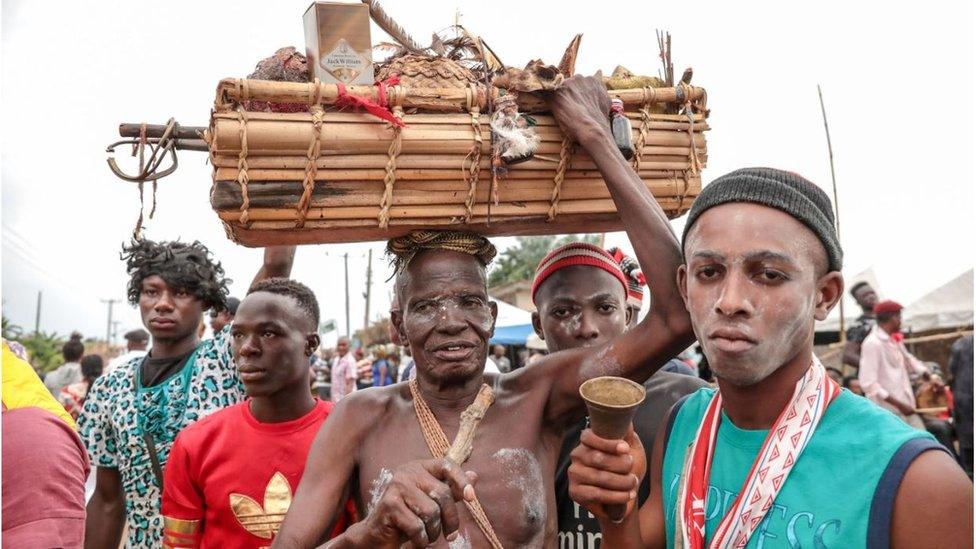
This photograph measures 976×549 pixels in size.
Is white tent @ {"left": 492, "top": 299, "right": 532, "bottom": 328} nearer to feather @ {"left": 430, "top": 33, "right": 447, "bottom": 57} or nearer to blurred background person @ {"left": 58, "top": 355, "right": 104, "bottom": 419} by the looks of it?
blurred background person @ {"left": 58, "top": 355, "right": 104, "bottom": 419}

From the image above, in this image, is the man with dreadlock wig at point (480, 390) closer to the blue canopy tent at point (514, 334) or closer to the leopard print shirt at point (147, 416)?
the leopard print shirt at point (147, 416)

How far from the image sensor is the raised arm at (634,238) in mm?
2449

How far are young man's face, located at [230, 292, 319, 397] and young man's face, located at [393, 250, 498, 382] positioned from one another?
2.74ft

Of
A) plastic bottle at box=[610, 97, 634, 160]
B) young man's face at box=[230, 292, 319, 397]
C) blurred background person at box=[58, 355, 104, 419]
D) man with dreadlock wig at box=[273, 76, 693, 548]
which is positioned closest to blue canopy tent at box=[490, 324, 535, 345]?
blurred background person at box=[58, 355, 104, 419]

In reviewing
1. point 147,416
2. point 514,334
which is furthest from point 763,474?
point 514,334

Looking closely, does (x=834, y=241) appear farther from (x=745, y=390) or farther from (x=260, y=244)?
(x=260, y=244)

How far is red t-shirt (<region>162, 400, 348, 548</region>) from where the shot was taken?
10.0 feet

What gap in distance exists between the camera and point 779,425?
1.98 m

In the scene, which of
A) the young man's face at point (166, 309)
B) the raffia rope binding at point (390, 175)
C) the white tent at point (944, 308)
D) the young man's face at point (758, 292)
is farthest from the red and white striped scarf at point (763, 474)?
the white tent at point (944, 308)

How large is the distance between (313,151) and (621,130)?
93cm

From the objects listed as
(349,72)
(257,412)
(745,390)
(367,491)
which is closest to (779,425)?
(745,390)

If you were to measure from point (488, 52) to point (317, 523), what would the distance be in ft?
5.04

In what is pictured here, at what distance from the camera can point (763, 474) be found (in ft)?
6.33

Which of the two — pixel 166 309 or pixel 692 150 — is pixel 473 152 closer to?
pixel 692 150
